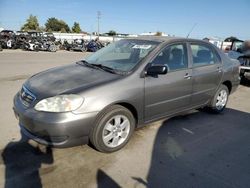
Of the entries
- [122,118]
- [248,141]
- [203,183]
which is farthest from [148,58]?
[248,141]

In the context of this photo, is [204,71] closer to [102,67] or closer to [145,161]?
[102,67]

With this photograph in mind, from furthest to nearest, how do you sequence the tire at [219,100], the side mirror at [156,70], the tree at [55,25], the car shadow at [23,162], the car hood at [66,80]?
the tree at [55,25], the tire at [219,100], the side mirror at [156,70], the car hood at [66,80], the car shadow at [23,162]

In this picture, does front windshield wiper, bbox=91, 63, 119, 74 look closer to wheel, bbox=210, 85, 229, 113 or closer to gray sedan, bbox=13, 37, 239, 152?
gray sedan, bbox=13, 37, 239, 152

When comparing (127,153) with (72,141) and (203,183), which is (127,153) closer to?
(72,141)

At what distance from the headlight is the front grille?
21 centimetres

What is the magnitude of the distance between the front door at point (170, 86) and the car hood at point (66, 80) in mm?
661

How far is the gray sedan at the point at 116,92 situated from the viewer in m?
3.14

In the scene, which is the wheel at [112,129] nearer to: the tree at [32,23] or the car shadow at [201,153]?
the car shadow at [201,153]

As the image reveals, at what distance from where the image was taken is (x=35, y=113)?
314cm

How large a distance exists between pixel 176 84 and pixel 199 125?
112 centimetres

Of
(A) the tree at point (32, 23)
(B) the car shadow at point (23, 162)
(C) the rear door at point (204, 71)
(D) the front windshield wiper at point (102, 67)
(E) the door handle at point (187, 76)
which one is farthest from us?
(A) the tree at point (32, 23)

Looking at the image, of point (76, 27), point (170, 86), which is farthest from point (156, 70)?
point (76, 27)

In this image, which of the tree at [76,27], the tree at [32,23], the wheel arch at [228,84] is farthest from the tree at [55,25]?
the wheel arch at [228,84]

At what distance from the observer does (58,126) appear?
3039 millimetres
